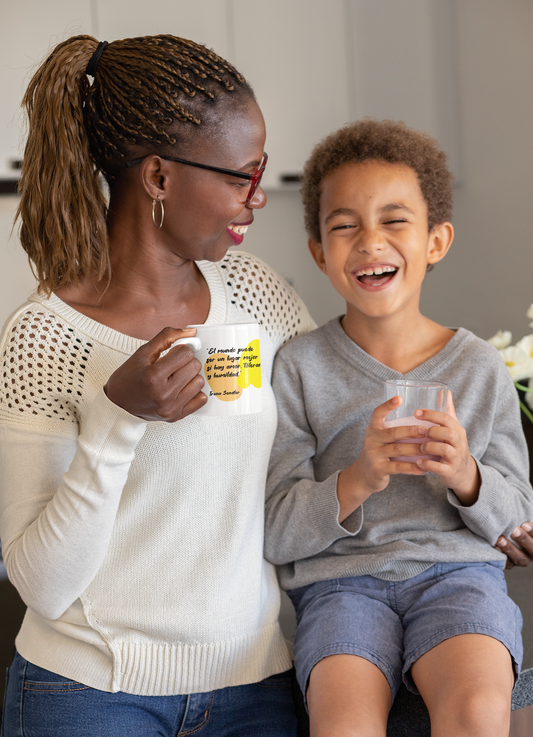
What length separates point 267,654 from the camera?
1155 millimetres

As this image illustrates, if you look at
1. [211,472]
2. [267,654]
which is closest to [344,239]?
[211,472]

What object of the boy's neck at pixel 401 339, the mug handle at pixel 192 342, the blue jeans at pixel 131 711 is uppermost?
the mug handle at pixel 192 342

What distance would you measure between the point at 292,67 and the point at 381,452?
3011mm

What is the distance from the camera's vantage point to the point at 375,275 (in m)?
1.32

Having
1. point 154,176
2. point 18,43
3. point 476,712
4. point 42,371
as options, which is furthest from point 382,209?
point 18,43

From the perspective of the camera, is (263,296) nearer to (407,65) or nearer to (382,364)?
(382,364)

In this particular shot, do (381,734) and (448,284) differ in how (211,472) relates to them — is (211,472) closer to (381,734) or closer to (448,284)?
(381,734)

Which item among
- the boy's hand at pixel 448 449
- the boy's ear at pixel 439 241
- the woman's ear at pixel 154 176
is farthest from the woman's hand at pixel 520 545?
the woman's ear at pixel 154 176

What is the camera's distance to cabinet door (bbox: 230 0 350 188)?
138 inches

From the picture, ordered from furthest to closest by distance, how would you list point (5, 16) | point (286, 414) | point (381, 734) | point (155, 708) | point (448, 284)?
1. point (448, 284)
2. point (5, 16)
3. point (286, 414)
4. point (155, 708)
5. point (381, 734)

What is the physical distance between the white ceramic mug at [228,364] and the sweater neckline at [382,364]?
1.24 ft

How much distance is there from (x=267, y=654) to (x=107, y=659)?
0.24m

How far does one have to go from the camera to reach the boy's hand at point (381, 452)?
3.40ft

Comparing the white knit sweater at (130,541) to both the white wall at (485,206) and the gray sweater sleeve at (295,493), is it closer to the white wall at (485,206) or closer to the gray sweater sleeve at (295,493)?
the gray sweater sleeve at (295,493)
